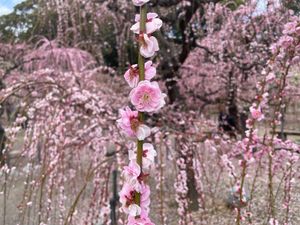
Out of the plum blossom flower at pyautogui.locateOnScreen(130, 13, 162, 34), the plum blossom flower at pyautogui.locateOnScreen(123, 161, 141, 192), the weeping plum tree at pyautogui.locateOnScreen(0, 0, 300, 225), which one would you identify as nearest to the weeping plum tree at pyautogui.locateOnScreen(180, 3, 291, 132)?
the weeping plum tree at pyautogui.locateOnScreen(0, 0, 300, 225)

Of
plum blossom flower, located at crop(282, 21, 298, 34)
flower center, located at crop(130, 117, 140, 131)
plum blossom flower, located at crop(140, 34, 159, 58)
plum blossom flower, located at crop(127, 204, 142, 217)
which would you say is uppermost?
plum blossom flower, located at crop(282, 21, 298, 34)

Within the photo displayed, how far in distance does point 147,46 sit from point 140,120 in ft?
0.39

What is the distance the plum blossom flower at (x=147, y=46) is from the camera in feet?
2.50

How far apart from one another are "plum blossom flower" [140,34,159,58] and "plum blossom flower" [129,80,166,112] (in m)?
0.05

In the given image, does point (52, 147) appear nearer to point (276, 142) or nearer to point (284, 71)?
point (276, 142)

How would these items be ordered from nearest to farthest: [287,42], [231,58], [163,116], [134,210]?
[134,210] < [287,42] < [163,116] < [231,58]

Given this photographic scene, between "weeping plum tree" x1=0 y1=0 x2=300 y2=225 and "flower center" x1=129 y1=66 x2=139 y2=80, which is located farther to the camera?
"weeping plum tree" x1=0 y1=0 x2=300 y2=225

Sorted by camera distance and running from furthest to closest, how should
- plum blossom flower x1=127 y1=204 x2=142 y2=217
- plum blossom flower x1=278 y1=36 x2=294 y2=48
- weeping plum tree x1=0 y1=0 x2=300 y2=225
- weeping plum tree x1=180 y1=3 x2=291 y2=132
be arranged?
weeping plum tree x1=180 y1=3 x2=291 y2=132 < weeping plum tree x1=0 y1=0 x2=300 y2=225 < plum blossom flower x1=278 y1=36 x2=294 y2=48 < plum blossom flower x1=127 y1=204 x2=142 y2=217

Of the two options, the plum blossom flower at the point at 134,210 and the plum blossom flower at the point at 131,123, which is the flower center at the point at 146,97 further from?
the plum blossom flower at the point at 134,210

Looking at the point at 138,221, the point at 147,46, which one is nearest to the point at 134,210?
the point at 138,221

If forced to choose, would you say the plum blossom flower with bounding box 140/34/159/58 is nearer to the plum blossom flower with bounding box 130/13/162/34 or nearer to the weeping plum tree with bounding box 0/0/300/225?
the plum blossom flower with bounding box 130/13/162/34

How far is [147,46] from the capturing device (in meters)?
0.76

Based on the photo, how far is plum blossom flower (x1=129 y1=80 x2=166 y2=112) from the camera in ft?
2.48

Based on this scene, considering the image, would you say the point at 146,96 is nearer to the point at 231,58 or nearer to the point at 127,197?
the point at 127,197
